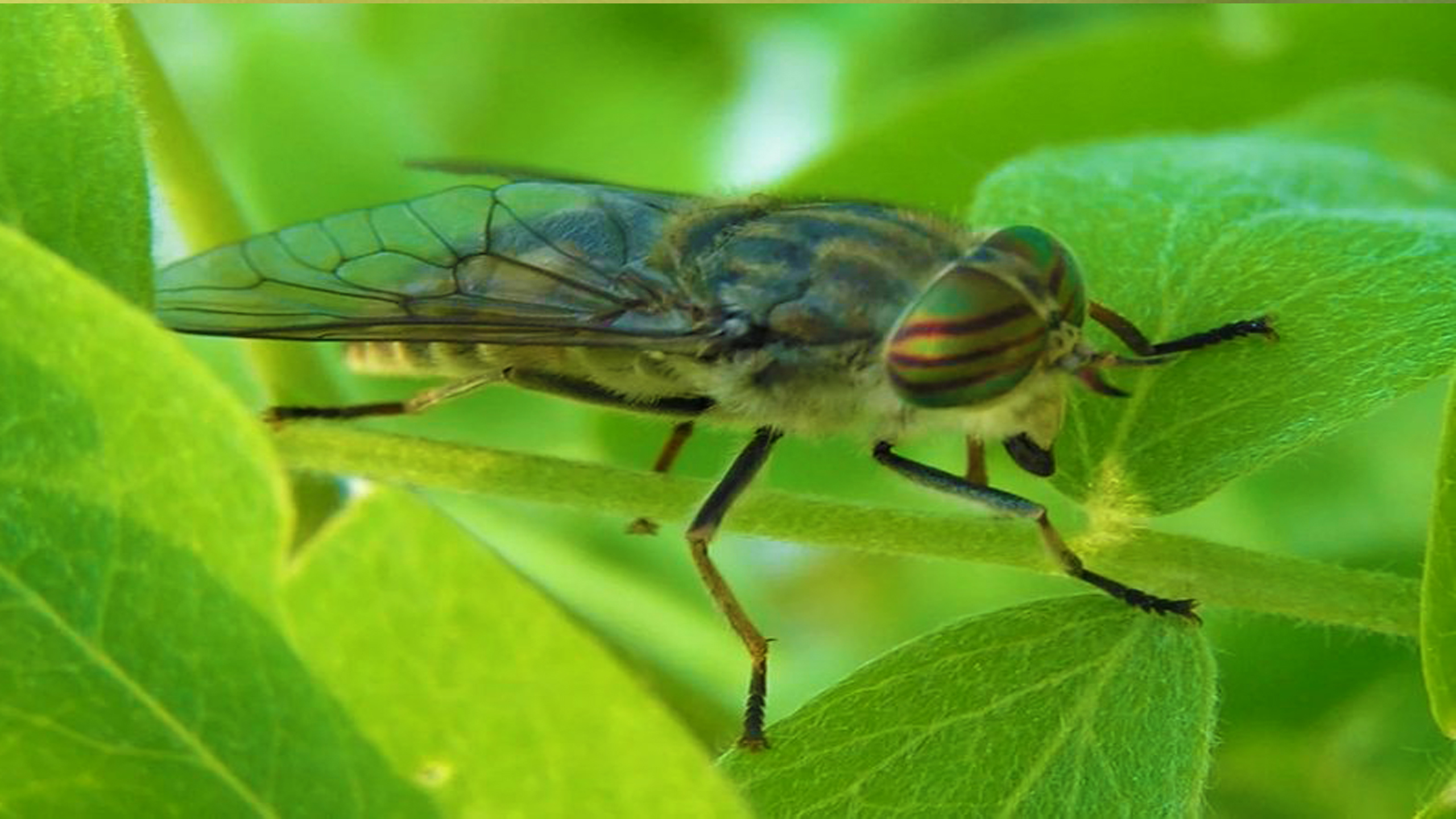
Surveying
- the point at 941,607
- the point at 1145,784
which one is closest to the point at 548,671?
the point at 1145,784

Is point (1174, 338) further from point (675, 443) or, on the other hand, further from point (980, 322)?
point (675, 443)

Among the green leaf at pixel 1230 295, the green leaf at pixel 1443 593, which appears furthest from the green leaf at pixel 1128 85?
the green leaf at pixel 1443 593

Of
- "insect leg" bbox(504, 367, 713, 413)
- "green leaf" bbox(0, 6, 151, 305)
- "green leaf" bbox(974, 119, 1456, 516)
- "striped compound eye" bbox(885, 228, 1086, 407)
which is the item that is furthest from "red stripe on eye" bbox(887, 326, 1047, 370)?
"green leaf" bbox(0, 6, 151, 305)

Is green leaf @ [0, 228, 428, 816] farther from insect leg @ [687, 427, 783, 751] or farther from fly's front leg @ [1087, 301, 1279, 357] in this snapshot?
fly's front leg @ [1087, 301, 1279, 357]

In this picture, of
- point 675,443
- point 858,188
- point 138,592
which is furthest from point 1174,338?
point 138,592

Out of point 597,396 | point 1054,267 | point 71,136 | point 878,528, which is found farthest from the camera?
point 597,396

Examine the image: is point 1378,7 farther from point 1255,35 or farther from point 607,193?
point 607,193
